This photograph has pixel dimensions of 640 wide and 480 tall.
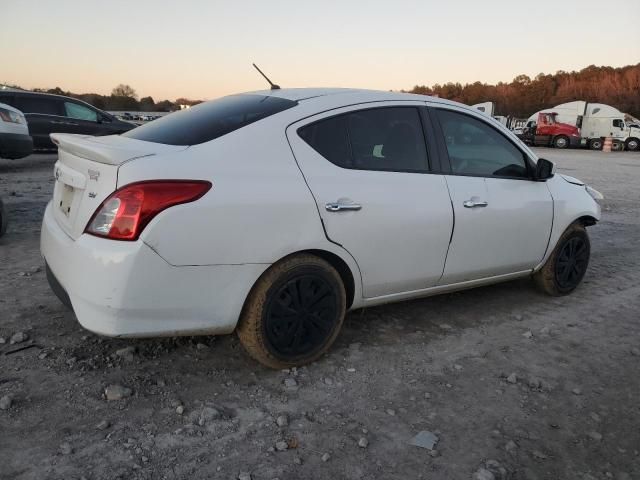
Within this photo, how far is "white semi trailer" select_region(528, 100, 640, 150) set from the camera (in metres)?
35.9

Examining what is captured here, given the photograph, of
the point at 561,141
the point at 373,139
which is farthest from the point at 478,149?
the point at 561,141

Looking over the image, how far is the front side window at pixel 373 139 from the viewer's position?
3.07 meters

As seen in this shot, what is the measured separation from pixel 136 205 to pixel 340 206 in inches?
42.5

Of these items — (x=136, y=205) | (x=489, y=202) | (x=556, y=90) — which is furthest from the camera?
(x=556, y=90)

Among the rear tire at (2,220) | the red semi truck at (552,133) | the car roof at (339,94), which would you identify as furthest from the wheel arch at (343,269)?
the red semi truck at (552,133)

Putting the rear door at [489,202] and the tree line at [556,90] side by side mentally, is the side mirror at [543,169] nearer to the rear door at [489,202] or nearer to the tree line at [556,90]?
the rear door at [489,202]

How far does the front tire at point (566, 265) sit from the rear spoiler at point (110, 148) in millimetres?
3176

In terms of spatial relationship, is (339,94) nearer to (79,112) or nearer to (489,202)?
(489,202)

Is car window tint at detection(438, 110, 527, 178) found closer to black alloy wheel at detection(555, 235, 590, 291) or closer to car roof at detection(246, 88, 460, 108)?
car roof at detection(246, 88, 460, 108)

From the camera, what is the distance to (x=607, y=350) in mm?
3553

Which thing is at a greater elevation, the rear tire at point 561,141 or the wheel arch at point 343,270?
the wheel arch at point 343,270

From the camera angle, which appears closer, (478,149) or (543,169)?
(478,149)

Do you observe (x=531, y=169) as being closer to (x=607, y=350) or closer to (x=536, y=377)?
(x=607, y=350)

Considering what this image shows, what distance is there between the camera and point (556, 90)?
280 ft
